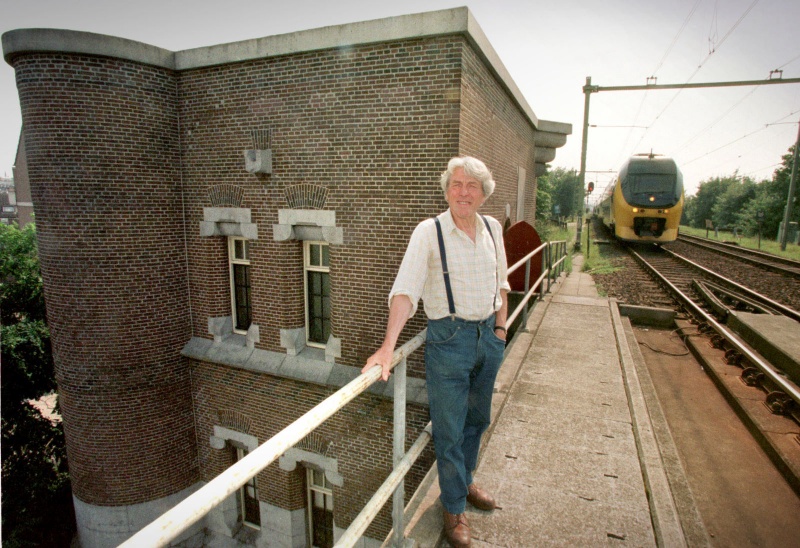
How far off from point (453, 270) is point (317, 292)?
5.42 m

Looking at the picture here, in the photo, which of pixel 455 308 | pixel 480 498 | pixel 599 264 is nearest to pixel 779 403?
pixel 480 498

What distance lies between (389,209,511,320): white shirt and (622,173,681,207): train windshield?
1678 cm

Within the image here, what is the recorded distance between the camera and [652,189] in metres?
16.4

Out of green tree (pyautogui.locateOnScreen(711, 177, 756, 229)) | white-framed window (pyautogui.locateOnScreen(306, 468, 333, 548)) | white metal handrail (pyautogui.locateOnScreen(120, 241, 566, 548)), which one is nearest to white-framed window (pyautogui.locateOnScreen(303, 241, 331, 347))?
white-framed window (pyautogui.locateOnScreen(306, 468, 333, 548))

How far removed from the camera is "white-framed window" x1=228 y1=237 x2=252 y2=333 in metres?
8.09

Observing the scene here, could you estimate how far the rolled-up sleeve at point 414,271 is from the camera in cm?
233

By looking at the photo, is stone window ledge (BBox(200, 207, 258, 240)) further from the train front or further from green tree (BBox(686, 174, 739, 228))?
green tree (BBox(686, 174, 739, 228))

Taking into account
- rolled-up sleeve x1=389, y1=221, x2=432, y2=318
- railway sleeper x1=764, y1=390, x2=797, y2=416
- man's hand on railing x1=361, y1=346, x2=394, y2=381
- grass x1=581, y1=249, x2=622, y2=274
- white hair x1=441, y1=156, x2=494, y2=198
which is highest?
white hair x1=441, y1=156, x2=494, y2=198

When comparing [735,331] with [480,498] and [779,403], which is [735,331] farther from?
[480,498]

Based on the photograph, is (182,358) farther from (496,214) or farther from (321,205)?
(496,214)

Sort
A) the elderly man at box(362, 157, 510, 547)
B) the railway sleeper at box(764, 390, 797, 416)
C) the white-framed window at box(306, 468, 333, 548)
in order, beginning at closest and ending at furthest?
1. the elderly man at box(362, 157, 510, 547)
2. the railway sleeper at box(764, 390, 797, 416)
3. the white-framed window at box(306, 468, 333, 548)

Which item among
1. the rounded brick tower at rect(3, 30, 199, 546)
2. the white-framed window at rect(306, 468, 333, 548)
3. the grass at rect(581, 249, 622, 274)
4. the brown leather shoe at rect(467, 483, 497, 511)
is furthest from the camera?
the grass at rect(581, 249, 622, 274)

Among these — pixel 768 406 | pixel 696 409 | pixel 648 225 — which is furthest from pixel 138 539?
pixel 648 225

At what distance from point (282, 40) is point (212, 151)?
2.33 m
